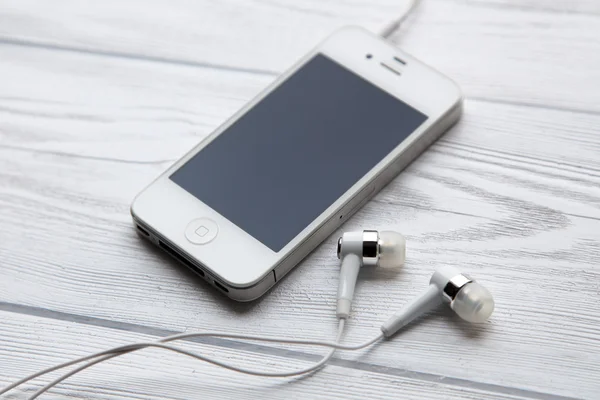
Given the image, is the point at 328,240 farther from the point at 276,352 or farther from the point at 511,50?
the point at 511,50

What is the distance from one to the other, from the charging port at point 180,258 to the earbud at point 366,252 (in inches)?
5.5

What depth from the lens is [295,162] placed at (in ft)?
2.48

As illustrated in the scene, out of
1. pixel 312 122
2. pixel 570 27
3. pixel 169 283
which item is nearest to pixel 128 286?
pixel 169 283

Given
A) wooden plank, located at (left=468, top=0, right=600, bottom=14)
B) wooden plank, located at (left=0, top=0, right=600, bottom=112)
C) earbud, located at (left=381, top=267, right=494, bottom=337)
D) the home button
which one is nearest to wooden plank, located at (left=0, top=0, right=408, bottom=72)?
wooden plank, located at (left=0, top=0, right=600, bottom=112)

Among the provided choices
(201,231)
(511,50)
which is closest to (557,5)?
(511,50)

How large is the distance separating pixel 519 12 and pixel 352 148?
0.30m

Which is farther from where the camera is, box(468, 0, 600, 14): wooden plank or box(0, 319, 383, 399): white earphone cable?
box(468, 0, 600, 14): wooden plank

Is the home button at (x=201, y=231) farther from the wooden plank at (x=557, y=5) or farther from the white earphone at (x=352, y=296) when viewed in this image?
the wooden plank at (x=557, y=5)

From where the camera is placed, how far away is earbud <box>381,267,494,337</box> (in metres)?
0.66

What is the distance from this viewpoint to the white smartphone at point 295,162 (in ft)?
2.33

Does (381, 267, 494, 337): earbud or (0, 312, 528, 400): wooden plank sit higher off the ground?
(381, 267, 494, 337): earbud

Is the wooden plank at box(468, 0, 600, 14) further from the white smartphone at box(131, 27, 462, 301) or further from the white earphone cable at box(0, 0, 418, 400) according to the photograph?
the white earphone cable at box(0, 0, 418, 400)

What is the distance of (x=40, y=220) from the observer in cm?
77

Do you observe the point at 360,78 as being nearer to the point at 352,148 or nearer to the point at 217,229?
the point at 352,148
